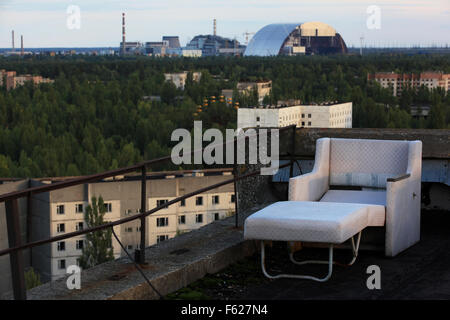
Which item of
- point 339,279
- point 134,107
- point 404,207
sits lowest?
point 134,107

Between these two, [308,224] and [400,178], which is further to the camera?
[400,178]

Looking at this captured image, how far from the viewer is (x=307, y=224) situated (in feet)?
13.4

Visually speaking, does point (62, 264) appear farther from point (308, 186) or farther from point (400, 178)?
point (400, 178)

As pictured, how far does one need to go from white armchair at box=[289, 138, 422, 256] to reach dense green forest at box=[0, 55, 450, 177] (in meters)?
40.7

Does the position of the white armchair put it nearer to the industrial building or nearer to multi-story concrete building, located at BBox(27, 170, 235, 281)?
multi-story concrete building, located at BBox(27, 170, 235, 281)

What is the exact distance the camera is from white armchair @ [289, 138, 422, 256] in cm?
471

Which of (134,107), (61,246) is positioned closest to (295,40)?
(134,107)

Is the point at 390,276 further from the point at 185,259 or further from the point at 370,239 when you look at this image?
the point at 185,259

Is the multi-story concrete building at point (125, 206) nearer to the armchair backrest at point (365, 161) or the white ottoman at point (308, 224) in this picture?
the armchair backrest at point (365, 161)

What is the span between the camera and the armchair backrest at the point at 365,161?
5.22 metres

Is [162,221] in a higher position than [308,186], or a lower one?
lower

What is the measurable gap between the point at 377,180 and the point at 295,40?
167474 millimetres

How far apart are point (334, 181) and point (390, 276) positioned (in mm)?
1141

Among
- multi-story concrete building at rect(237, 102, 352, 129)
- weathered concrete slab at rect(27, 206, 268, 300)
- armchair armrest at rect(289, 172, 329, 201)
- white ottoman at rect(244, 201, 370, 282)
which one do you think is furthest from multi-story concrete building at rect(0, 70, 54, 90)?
white ottoman at rect(244, 201, 370, 282)
